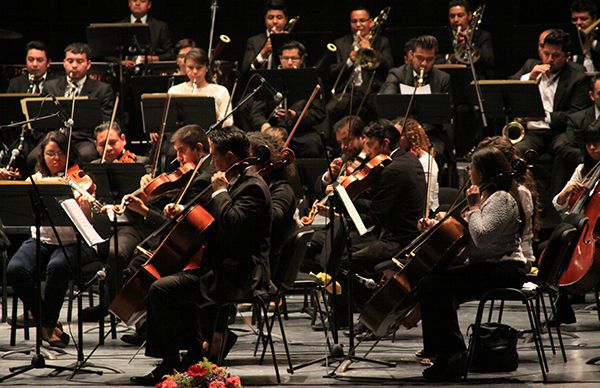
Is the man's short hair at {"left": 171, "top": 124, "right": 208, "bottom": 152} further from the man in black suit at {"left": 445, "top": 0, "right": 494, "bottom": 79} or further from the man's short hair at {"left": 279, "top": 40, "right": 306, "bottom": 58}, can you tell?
the man in black suit at {"left": 445, "top": 0, "right": 494, "bottom": 79}

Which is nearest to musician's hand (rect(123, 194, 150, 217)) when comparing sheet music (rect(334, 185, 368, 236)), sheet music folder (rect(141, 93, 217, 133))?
sheet music (rect(334, 185, 368, 236))

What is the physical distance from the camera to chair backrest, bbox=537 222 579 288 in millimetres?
5602

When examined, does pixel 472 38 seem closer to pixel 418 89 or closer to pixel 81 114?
pixel 418 89

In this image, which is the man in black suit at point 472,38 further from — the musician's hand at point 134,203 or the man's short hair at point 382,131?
the musician's hand at point 134,203

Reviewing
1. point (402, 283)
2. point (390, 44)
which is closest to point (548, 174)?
point (390, 44)

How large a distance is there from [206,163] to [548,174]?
3.79 metres

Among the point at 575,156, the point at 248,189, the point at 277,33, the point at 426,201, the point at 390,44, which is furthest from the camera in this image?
the point at 390,44

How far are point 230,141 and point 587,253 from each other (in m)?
2.22

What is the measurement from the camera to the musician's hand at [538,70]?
366 inches

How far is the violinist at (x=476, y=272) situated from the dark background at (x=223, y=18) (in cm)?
629

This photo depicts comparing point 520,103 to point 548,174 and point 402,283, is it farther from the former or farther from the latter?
point 402,283

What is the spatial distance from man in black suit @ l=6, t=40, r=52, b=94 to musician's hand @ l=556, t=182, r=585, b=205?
503cm

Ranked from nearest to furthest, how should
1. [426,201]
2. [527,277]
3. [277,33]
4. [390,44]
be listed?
[527,277] < [426,201] < [277,33] < [390,44]

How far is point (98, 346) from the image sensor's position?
6.63 meters
